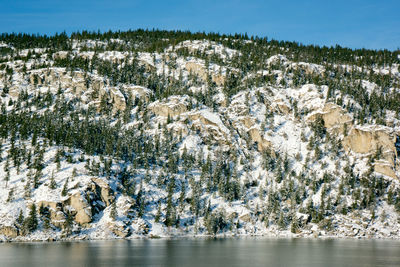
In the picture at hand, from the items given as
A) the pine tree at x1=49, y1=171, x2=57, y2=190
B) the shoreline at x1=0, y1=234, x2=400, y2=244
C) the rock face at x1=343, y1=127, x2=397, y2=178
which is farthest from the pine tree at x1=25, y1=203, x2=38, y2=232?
the rock face at x1=343, y1=127, x2=397, y2=178

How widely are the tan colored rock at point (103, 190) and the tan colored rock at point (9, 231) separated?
31862mm

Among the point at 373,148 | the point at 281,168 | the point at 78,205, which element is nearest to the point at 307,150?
the point at 281,168

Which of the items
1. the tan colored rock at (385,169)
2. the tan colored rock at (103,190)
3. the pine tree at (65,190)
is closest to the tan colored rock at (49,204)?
the pine tree at (65,190)

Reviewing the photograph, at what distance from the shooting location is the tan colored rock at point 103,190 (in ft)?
482

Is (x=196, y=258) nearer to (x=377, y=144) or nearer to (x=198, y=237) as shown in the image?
(x=198, y=237)

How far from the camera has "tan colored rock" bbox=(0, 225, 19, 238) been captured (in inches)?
4897

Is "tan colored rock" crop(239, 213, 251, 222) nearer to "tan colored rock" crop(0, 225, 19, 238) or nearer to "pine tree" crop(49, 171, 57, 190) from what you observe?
"pine tree" crop(49, 171, 57, 190)

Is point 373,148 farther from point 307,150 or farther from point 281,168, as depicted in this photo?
point 281,168

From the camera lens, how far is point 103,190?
5807 inches

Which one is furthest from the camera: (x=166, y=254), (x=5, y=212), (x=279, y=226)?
(x=279, y=226)

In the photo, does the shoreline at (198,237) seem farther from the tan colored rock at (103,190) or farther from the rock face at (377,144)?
the rock face at (377,144)

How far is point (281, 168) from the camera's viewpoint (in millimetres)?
189375

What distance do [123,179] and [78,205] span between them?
25.9 meters

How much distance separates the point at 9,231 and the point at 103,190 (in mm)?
35641
